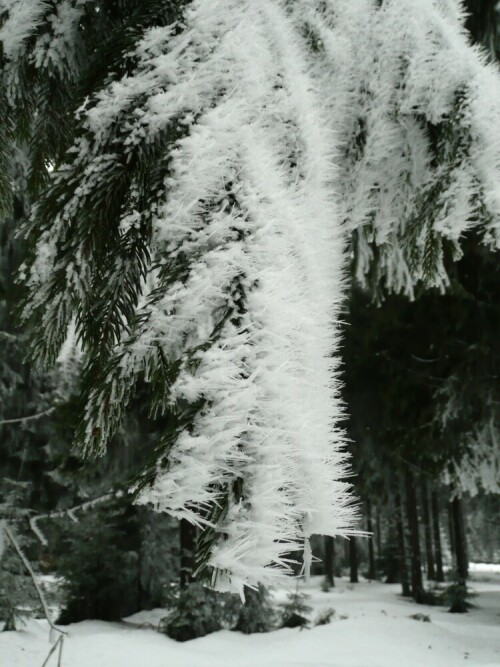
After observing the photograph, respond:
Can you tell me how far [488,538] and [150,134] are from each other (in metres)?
32.5

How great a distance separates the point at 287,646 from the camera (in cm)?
892

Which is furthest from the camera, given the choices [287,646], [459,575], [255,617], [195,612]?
[459,575]

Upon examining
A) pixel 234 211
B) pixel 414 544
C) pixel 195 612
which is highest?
pixel 234 211

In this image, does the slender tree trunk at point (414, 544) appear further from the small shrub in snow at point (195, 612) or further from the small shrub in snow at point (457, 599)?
the small shrub in snow at point (195, 612)

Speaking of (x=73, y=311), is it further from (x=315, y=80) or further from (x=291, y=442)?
(x=315, y=80)

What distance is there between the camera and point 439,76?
4.75 feet

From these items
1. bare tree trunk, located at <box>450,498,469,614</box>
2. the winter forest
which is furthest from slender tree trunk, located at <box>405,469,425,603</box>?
the winter forest

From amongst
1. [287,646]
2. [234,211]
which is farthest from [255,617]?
[234,211]

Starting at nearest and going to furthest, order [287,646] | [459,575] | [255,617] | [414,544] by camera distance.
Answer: [287,646], [255,617], [459,575], [414,544]

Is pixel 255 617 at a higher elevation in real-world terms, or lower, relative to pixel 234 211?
lower

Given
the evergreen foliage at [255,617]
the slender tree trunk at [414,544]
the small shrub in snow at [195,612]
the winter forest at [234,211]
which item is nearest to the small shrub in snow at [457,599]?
the slender tree trunk at [414,544]

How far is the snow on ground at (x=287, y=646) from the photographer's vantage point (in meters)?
7.64

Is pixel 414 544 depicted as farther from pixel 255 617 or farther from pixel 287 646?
pixel 287 646

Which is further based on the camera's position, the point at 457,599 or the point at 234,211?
the point at 457,599
